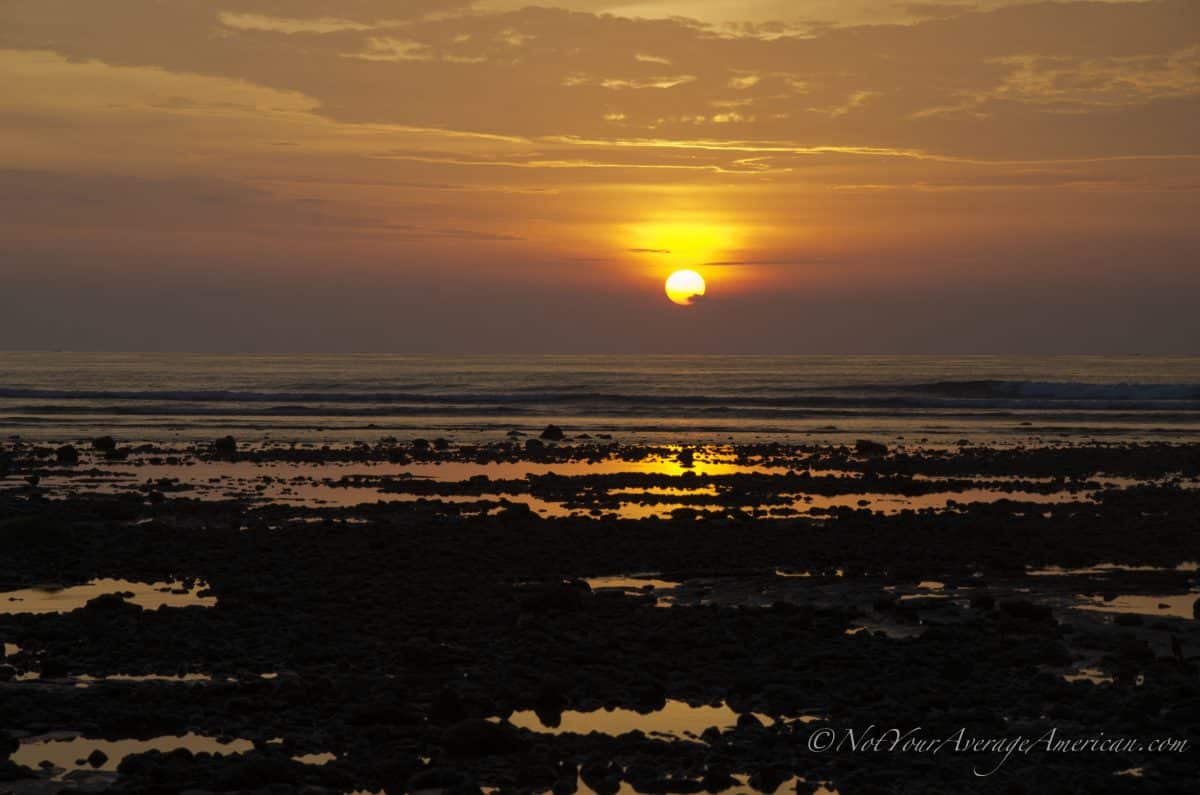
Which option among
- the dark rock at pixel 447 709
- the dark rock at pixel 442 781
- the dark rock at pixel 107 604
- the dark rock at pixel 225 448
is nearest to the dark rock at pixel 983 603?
the dark rock at pixel 447 709

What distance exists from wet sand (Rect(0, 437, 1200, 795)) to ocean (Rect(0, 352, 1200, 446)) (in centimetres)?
2830

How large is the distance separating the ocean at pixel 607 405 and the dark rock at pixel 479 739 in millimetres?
44695

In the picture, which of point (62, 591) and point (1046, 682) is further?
point (62, 591)

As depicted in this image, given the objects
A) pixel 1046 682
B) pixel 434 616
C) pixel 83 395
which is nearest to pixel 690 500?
pixel 434 616

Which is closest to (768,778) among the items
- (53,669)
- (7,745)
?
(7,745)

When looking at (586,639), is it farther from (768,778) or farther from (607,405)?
(607,405)

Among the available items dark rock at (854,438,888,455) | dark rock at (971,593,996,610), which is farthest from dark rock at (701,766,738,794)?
dark rock at (854,438,888,455)

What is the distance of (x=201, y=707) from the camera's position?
42.0 feet

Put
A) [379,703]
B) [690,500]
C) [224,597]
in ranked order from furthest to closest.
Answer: [690,500], [224,597], [379,703]

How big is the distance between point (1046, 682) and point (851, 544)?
1108 centimetres

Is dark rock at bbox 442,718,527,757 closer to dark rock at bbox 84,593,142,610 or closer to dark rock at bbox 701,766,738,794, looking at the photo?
dark rock at bbox 701,766,738,794

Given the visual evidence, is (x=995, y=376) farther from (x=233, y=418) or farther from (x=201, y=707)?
(x=201, y=707)

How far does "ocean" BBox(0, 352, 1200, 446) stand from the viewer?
2445 inches

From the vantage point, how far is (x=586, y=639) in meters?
15.9
